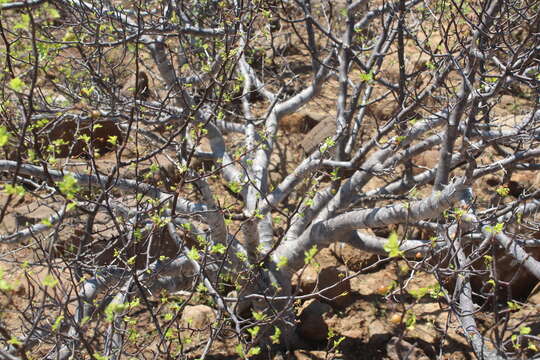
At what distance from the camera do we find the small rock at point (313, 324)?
5027 millimetres

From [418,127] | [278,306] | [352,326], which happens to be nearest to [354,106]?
[418,127]

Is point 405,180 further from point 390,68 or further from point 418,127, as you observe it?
point 390,68

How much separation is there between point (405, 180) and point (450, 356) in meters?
1.77

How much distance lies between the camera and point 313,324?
16.5 feet

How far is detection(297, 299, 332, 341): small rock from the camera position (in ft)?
16.5

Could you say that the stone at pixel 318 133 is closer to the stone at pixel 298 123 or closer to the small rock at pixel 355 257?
the stone at pixel 298 123

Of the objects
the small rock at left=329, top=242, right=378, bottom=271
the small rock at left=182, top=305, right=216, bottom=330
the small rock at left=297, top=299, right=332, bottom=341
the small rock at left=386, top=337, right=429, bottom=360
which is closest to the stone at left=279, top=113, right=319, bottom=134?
the small rock at left=329, top=242, right=378, bottom=271

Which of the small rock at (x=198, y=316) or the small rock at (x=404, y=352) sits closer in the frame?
the small rock at (x=404, y=352)

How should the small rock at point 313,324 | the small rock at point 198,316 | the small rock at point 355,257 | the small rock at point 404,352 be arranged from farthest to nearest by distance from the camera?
the small rock at point 355,257, the small rock at point 198,316, the small rock at point 313,324, the small rock at point 404,352

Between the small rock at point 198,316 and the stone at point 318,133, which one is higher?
the stone at point 318,133

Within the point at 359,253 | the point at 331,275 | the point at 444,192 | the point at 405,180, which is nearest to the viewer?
the point at 444,192

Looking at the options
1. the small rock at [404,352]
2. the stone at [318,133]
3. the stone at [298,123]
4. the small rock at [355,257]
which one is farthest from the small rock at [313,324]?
the stone at [298,123]

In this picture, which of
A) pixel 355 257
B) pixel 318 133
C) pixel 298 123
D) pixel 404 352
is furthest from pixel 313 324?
pixel 298 123

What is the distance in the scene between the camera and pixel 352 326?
5188mm
